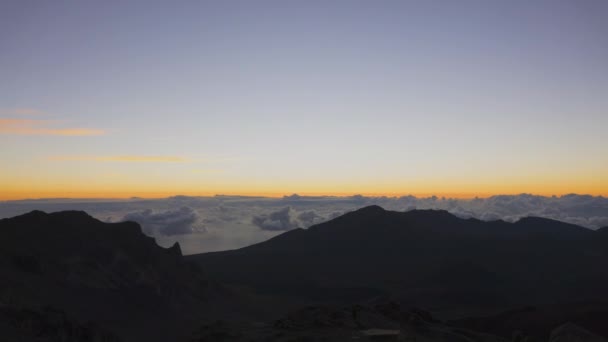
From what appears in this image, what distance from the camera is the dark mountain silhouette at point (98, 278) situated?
104 meters

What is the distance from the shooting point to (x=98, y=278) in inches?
4830

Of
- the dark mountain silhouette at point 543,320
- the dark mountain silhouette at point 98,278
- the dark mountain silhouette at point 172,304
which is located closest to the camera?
the dark mountain silhouette at point 172,304

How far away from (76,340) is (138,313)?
3881 cm

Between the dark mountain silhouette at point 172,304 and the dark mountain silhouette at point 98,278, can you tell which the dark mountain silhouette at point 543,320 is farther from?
the dark mountain silhouette at point 98,278

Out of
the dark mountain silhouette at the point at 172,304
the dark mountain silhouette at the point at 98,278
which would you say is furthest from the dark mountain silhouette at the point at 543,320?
the dark mountain silhouette at the point at 98,278

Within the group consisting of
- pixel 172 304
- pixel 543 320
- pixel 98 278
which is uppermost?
pixel 98 278

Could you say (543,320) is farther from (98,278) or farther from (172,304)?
(98,278)

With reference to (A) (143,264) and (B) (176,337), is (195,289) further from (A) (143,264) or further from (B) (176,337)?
(B) (176,337)

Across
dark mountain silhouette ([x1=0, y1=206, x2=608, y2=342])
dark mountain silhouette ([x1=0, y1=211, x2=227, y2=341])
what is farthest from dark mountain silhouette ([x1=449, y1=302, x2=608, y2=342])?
dark mountain silhouette ([x1=0, y1=211, x2=227, y2=341])

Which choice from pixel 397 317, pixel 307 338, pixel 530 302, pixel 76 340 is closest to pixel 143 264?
pixel 76 340

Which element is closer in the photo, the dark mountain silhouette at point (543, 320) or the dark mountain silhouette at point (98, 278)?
the dark mountain silhouette at point (98, 278)

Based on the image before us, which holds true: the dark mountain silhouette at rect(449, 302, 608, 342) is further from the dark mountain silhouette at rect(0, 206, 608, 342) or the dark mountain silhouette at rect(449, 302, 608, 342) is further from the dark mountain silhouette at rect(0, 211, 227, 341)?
the dark mountain silhouette at rect(0, 211, 227, 341)

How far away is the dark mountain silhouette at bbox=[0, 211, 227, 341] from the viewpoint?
343 ft

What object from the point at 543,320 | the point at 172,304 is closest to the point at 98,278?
the point at 172,304
